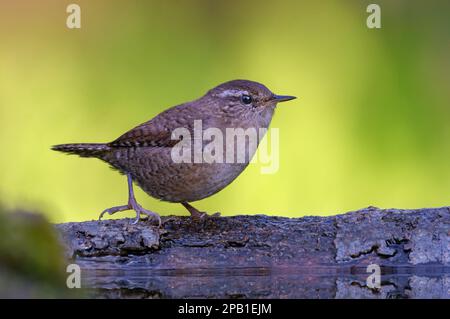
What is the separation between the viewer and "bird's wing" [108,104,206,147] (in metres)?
5.60

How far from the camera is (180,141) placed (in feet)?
18.2

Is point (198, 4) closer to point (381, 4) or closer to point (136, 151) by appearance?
point (381, 4)

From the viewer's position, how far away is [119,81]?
26.6ft

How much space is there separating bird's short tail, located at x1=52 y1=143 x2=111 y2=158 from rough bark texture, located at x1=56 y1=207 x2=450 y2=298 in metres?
1.05

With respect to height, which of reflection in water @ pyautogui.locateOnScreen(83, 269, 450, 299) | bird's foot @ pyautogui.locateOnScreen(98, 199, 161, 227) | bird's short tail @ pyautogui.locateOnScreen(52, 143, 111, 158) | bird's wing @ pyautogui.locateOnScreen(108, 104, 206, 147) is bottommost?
reflection in water @ pyautogui.locateOnScreen(83, 269, 450, 299)

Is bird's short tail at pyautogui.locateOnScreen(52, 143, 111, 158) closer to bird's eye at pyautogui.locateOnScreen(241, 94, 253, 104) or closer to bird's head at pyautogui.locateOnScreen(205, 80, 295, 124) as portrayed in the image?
bird's head at pyautogui.locateOnScreen(205, 80, 295, 124)

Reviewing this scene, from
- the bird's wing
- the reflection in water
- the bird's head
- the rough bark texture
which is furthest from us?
the bird's head

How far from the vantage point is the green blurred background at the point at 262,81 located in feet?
24.6

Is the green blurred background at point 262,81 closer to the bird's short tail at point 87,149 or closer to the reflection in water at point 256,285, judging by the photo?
the bird's short tail at point 87,149

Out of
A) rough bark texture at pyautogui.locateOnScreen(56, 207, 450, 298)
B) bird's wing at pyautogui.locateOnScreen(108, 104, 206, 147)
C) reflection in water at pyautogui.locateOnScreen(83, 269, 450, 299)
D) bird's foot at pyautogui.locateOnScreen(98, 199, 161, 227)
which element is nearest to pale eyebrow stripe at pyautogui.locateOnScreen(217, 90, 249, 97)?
bird's wing at pyautogui.locateOnScreen(108, 104, 206, 147)

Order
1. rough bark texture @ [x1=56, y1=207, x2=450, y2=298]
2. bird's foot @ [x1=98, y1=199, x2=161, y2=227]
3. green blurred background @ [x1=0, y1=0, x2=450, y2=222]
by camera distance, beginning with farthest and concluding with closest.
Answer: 1. green blurred background @ [x1=0, y1=0, x2=450, y2=222]
2. bird's foot @ [x1=98, y1=199, x2=161, y2=227]
3. rough bark texture @ [x1=56, y1=207, x2=450, y2=298]

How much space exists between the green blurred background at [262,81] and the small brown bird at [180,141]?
1.66m

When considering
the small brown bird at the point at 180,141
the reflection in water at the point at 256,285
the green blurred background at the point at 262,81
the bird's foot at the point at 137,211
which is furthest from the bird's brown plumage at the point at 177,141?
the green blurred background at the point at 262,81
